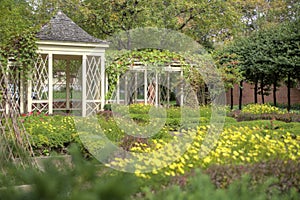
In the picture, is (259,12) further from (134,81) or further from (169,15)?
(134,81)

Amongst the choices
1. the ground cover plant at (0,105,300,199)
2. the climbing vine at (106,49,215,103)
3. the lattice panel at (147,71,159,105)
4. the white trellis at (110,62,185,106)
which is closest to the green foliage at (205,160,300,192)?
the ground cover plant at (0,105,300,199)

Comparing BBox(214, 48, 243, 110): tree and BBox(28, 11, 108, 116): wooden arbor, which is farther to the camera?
BBox(214, 48, 243, 110): tree

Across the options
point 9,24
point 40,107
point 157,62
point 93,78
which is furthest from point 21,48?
point 157,62

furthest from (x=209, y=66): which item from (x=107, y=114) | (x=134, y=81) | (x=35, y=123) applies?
(x=35, y=123)

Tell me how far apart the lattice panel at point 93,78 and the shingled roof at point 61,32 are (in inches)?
27.5

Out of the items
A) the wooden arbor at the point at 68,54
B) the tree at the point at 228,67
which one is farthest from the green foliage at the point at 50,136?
the tree at the point at 228,67

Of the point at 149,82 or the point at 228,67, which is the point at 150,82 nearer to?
the point at 149,82

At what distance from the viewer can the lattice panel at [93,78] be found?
1242 centimetres

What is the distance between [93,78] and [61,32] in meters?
1.63

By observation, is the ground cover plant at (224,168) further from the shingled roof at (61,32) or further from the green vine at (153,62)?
the green vine at (153,62)

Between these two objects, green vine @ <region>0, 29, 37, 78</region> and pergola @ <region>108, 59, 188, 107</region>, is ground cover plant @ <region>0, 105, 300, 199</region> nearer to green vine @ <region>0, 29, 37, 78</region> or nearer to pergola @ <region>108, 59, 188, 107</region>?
green vine @ <region>0, 29, 37, 78</region>

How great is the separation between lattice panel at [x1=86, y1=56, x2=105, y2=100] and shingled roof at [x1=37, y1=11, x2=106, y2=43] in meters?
0.70

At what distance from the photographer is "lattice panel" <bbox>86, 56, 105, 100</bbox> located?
1242 centimetres

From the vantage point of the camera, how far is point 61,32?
39.3 feet
